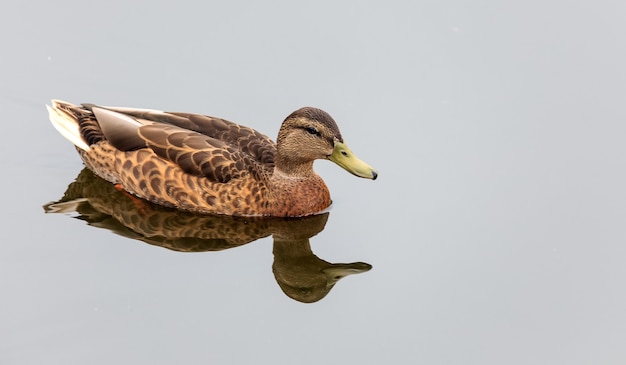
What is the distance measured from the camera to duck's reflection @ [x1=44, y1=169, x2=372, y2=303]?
10.3m

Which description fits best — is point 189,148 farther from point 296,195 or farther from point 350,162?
point 350,162

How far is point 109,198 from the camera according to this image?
1149 cm

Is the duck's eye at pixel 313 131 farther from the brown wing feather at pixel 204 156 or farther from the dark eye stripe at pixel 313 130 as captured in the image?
the brown wing feather at pixel 204 156

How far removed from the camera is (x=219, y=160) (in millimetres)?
11086

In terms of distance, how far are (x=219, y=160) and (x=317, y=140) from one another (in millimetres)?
1030

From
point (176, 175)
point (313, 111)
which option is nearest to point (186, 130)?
point (176, 175)

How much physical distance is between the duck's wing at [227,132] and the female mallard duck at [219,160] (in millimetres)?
11

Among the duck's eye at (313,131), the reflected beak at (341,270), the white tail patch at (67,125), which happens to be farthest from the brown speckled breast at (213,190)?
the reflected beak at (341,270)

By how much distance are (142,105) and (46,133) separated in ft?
3.76

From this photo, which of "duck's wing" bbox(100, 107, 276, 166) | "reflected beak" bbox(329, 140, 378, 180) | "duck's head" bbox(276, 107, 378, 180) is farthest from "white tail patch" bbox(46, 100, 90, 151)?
"reflected beak" bbox(329, 140, 378, 180)

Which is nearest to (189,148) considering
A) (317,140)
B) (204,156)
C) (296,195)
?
(204,156)

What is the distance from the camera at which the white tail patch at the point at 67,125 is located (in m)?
11.8

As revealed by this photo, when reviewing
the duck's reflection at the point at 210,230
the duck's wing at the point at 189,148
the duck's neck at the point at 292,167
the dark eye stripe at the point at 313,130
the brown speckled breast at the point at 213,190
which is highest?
the dark eye stripe at the point at 313,130

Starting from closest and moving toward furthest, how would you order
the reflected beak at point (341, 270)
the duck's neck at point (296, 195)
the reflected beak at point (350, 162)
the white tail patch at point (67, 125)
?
the reflected beak at point (341, 270), the reflected beak at point (350, 162), the duck's neck at point (296, 195), the white tail patch at point (67, 125)
